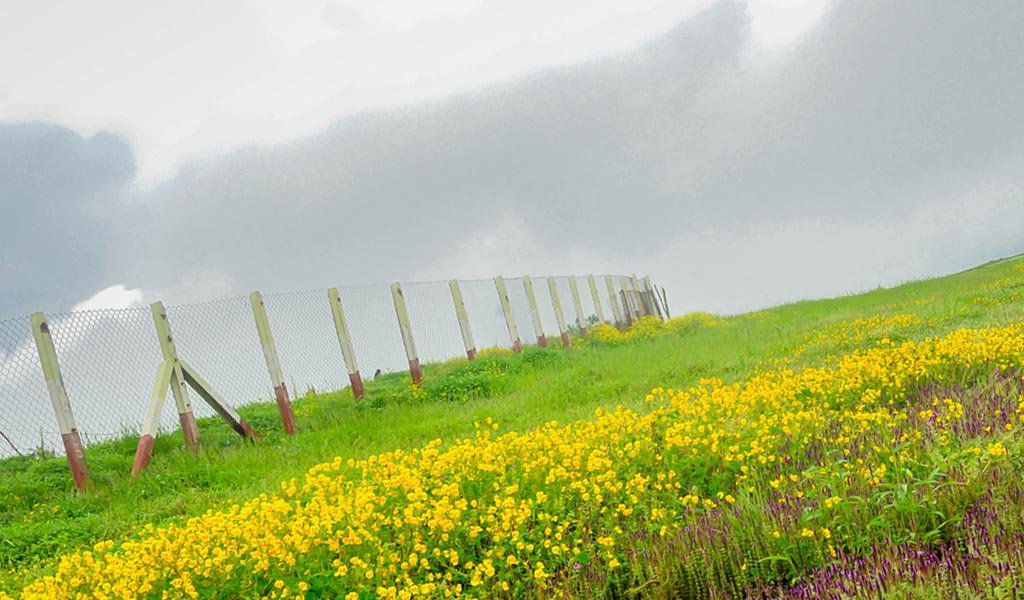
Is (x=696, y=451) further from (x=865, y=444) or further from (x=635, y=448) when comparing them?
(x=865, y=444)

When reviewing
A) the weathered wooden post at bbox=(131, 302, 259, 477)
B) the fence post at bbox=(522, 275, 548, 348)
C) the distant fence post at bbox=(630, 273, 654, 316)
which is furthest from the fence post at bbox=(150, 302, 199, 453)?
the distant fence post at bbox=(630, 273, 654, 316)

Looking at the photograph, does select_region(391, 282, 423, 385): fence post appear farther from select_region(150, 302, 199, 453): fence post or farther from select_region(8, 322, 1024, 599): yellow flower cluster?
select_region(8, 322, 1024, 599): yellow flower cluster

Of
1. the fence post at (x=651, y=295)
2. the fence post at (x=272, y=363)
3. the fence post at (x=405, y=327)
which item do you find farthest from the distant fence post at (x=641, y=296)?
the fence post at (x=272, y=363)

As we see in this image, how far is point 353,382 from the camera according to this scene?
15094 millimetres

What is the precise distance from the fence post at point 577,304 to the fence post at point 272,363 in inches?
663

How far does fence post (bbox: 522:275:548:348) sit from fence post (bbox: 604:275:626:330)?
10069 millimetres

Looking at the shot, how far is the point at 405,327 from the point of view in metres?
17.5

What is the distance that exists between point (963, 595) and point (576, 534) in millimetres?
2232

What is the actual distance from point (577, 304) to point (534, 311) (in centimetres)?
470

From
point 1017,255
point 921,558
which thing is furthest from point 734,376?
point 1017,255

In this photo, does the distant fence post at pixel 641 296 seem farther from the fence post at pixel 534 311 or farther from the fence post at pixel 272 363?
the fence post at pixel 272 363

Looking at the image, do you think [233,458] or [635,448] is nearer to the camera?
[635,448]

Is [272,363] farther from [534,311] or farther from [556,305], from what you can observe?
[556,305]

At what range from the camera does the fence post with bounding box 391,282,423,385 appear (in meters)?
17.0
